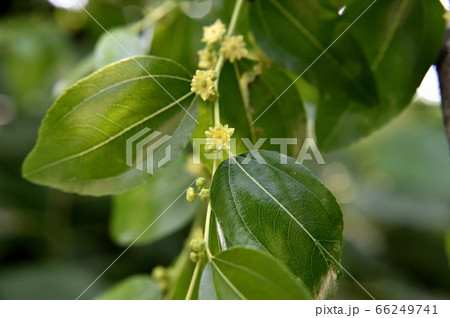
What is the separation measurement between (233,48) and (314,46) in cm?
11

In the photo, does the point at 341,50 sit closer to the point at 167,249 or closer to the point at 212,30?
the point at 212,30

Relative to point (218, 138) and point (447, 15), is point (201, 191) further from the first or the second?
point (447, 15)

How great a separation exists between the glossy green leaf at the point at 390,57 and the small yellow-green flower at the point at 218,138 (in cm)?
21

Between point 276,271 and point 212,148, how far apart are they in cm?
19

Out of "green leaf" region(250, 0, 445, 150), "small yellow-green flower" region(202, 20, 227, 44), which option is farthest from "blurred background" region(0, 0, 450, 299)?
"small yellow-green flower" region(202, 20, 227, 44)

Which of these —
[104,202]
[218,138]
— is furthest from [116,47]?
[104,202]

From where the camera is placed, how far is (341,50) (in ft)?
2.14

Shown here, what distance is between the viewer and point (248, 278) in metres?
0.45

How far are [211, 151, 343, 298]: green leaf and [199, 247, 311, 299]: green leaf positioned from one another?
0.13 feet

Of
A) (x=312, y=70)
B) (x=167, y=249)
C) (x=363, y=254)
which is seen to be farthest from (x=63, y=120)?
(x=363, y=254)

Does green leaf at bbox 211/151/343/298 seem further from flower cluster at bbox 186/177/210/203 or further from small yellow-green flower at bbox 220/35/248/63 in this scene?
small yellow-green flower at bbox 220/35/248/63

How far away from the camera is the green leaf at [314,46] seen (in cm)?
66

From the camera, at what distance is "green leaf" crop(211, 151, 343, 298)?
0.51 m

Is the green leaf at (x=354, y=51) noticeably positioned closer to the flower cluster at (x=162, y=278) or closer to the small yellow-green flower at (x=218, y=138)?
the small yellow-green flower at (x=218, y=138)
